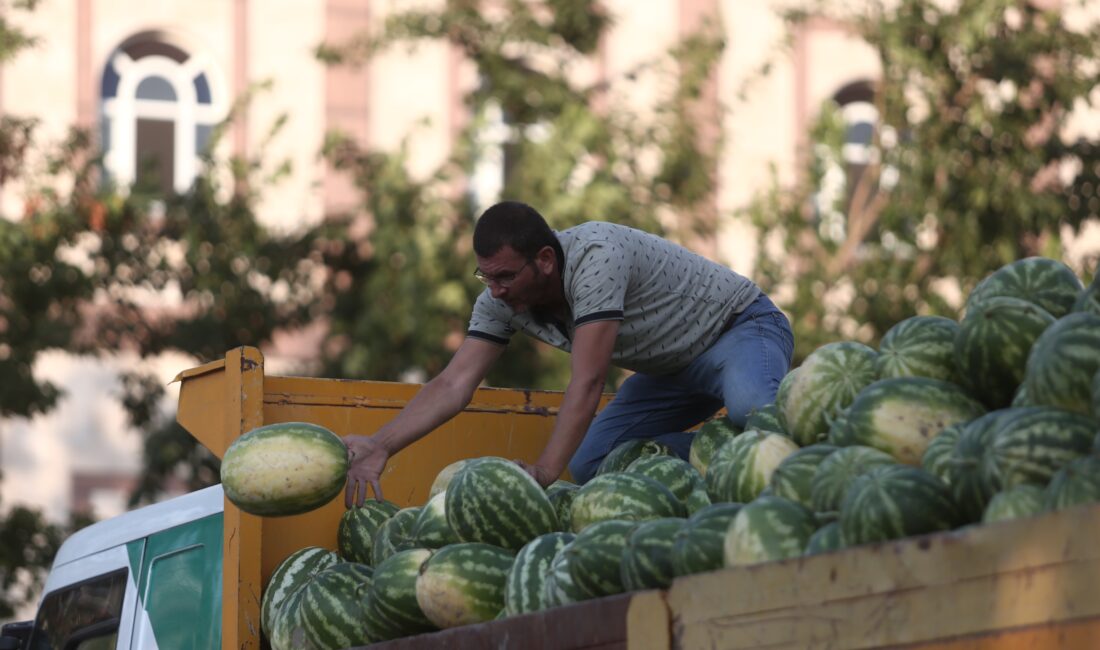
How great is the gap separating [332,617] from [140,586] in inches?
48.5

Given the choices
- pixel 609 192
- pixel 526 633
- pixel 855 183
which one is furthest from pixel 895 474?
pixel 855 183

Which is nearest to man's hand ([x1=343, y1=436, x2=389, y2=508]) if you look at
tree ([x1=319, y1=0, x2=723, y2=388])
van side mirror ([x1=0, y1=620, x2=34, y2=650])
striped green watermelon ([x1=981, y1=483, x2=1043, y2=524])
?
van side mirror ([x1=0, y1=620, x2=34, y2=650])

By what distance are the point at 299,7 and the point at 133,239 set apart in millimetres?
4951

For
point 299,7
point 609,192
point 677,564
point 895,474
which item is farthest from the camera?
point 299,7

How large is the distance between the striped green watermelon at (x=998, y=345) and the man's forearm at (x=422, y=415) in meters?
2.06

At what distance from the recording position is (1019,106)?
13.9m

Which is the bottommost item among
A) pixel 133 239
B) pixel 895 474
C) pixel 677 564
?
pixel 133 239

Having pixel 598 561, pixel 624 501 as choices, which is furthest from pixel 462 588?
pixel 598 561

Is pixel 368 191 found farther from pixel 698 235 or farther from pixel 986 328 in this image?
pixel 986 328

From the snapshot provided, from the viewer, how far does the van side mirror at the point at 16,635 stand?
6086mm

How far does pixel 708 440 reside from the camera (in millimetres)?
5008

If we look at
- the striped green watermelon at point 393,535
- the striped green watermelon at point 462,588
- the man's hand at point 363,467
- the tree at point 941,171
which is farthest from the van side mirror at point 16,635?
the tree at point 941,171

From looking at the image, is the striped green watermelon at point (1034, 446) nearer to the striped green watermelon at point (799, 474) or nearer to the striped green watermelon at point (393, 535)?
the striped green watermelon at point (799, 474)

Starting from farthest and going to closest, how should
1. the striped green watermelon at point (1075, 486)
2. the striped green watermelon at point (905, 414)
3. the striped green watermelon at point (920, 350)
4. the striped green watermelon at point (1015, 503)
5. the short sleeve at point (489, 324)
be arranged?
the short sleeve at point (489, 324), the striped green watermelon at point (920, 350), the striped green watermelon at point (905, 414), the striped green watermelon at point (1015, 503), the striped green watermelon at point (1075, 486)
